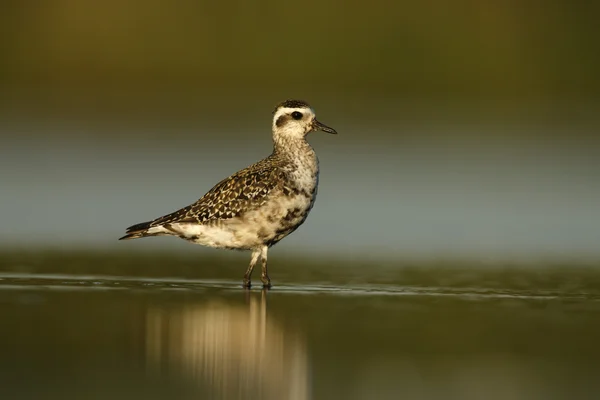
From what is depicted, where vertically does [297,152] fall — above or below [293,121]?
below

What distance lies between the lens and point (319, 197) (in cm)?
2462

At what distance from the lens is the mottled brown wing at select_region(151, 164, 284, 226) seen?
16.3 meters

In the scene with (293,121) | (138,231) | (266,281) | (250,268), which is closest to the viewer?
(266,281)

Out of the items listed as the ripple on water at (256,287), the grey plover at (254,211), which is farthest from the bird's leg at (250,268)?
the ripple on water at (256,287)

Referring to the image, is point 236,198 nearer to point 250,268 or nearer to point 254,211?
point 254,211

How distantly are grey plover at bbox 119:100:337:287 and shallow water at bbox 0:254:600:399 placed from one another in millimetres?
502

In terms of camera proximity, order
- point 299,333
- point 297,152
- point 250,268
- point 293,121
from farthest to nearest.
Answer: point 293,121 < point 297,152 < point 250,268 < point 299,333

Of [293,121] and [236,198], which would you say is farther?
[293,121]

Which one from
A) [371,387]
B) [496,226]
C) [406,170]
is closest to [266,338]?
[371,387]

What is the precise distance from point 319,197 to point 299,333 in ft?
38.6

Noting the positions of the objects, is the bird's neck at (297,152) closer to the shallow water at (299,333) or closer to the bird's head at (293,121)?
the bird's head at (293,121)

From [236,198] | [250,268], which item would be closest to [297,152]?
[236,198]

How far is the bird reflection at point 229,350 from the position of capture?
1070cm

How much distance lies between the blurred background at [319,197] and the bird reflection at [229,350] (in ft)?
0.12
